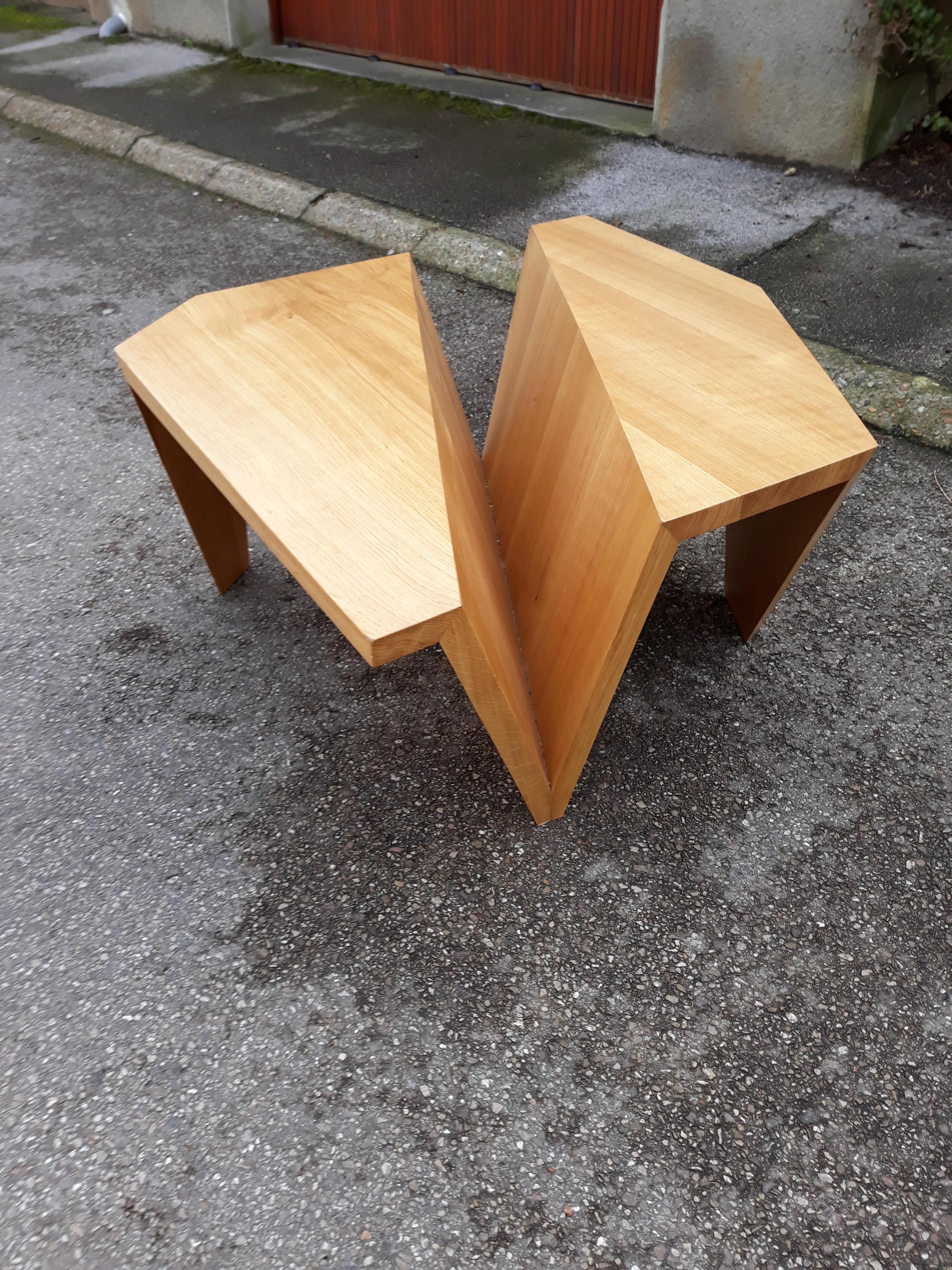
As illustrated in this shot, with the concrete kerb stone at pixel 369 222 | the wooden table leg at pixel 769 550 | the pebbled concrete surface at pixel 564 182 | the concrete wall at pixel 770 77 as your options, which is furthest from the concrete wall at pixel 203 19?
the wooden table leg at pixel 769 550

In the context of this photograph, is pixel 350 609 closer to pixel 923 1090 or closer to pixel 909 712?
pixel 923 1090

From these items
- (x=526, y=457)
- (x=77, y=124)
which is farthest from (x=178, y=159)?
(x=526, y=457)

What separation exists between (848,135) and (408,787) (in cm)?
399

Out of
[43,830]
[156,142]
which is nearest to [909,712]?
[43,830]

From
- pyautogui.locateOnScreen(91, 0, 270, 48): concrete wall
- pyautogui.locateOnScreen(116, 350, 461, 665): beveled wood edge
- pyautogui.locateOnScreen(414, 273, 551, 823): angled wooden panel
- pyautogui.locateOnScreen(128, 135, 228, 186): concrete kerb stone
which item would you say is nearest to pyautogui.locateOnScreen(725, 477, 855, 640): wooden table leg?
pyautogui.locateOnScreen(414, 273, 551, 823): angled wooden panel

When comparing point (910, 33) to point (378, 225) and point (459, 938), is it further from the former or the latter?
point (459, 938)

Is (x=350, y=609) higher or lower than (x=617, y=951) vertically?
higher

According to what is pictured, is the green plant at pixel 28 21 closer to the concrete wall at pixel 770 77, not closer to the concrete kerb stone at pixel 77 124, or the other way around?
the concrete kerb stone at pixel 77 124

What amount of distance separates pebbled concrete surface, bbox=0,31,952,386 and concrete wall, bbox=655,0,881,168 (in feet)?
0.40

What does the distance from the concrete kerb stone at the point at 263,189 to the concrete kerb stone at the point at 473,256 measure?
875 mm

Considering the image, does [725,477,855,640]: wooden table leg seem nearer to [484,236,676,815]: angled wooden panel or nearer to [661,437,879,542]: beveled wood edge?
[661,437,879,542]: beveled wood edge

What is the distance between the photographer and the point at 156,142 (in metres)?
5.64

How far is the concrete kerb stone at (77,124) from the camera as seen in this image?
578 centimetres

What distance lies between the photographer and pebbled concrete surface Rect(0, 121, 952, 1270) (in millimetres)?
1496
